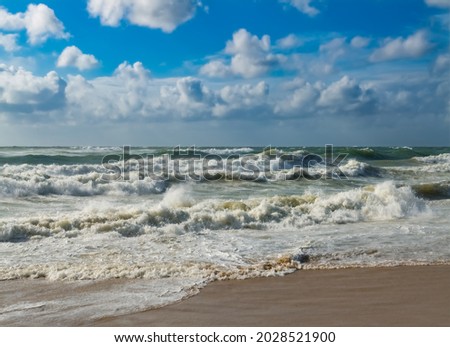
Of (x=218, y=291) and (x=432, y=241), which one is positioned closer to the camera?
(x=218, y=291)

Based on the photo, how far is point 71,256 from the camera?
7711 mm

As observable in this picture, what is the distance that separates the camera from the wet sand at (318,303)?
15.7 feet

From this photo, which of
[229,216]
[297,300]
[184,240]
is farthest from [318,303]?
[229,216]

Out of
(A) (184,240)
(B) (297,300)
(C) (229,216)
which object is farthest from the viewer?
(C) (229,216)

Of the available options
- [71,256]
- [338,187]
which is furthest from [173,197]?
[338,187]

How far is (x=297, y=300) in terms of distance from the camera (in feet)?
17.8

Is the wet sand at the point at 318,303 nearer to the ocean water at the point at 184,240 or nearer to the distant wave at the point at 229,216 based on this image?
the ocean water at the point at 184,240

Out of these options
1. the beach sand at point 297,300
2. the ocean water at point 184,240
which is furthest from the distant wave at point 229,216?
the beach sand at point 297,300

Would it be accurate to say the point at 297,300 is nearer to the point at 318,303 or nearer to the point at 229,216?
the point at 318,303

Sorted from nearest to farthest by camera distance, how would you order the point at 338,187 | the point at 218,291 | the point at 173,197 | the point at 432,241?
the point at 218,291 → the point at 432,241 → the point at 173,197 → the point at 338,187

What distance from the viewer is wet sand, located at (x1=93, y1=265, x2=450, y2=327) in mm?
4793

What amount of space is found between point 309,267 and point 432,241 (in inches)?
124

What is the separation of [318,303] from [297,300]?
252mm
